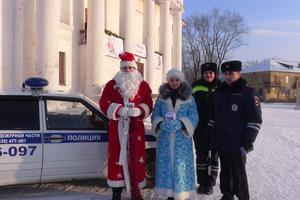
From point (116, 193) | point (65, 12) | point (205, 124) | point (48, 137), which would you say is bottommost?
point (116, 193)

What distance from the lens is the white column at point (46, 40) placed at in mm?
15320

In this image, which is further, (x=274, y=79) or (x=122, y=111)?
(x=274, y=79)

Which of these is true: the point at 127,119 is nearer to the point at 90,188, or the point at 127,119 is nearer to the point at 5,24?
the point at 90,188

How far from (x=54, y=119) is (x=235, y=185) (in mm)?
2655

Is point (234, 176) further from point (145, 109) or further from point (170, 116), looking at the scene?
point (145, 109)

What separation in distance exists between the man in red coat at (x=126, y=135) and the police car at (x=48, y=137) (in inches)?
21.2

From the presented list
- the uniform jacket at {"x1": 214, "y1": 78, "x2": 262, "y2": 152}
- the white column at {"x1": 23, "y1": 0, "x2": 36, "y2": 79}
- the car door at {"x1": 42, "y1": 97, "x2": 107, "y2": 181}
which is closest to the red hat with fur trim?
the car door at {"x1": 42, "y1": 97, "x2": 107, "y2": 181}

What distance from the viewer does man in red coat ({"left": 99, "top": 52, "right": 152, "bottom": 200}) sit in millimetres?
5562

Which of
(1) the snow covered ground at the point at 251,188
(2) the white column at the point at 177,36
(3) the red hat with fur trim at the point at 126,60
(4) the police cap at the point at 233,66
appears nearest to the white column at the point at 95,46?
(1) the snow covered ground at the point at 251,188

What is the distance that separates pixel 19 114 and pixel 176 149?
2.22 meters

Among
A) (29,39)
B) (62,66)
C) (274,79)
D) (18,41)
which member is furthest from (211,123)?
(274,79)

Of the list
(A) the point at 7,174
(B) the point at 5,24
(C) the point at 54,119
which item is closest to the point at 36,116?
(C) the point at 54,119

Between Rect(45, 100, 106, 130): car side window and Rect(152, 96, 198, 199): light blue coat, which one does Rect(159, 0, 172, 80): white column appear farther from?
Rect(152, 96, 198, 199): light blue coat

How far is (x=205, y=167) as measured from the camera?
637 centimetres
